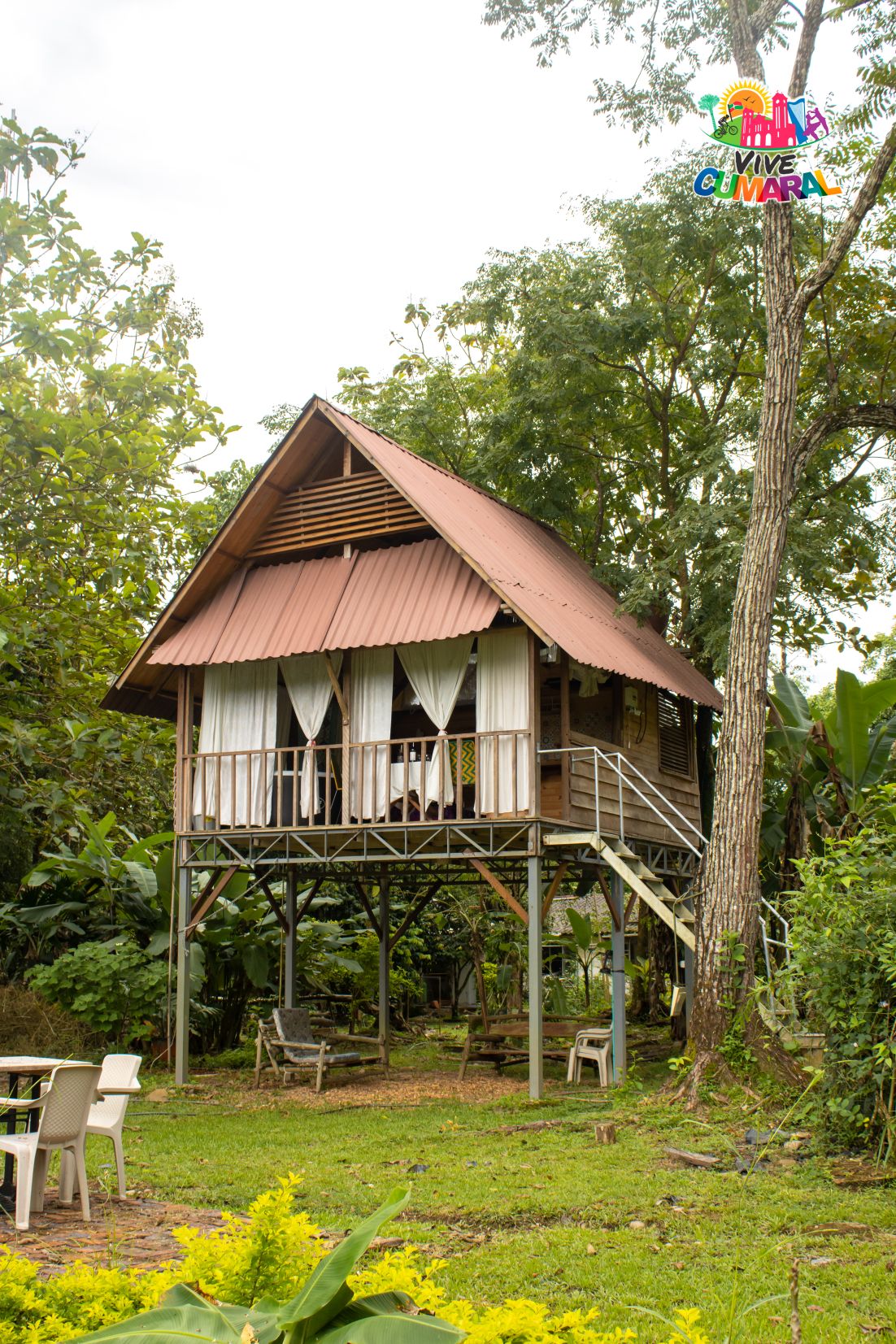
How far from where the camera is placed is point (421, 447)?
72.2 ft

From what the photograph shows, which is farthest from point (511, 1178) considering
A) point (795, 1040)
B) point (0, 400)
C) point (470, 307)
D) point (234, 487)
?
point (234, 487)

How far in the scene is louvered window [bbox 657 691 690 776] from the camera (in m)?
17.6

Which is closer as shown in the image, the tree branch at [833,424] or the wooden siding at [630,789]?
the tree branch at [833,424]

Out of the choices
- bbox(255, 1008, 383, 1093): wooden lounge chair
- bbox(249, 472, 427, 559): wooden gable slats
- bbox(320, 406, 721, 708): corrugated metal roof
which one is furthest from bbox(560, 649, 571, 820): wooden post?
bbox(255, 1008, 383, 1093): wooden lounge chair

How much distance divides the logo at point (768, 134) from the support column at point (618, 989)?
8.17 meters

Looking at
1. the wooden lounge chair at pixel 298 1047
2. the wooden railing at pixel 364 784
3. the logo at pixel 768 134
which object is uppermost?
the logo at pixel 768 134

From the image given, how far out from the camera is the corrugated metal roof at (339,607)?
13727mm

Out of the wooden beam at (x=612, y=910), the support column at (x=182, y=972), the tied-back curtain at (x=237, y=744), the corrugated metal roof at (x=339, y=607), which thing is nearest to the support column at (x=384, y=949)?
the tied-back curtain at (x=237, y=744)

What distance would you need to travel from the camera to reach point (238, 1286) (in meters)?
2.85

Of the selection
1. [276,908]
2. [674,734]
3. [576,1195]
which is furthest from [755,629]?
[276,908]

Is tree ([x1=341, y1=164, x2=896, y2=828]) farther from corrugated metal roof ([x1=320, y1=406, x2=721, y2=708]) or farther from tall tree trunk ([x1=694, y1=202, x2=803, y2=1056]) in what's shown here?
tall tree trunk ([x1=694, y1=202, x2=803, y2=1056])

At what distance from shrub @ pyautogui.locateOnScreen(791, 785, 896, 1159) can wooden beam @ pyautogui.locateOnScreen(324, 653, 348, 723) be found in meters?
6.93

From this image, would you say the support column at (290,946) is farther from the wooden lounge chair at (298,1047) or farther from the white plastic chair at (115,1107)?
the white plastic chair at (115,1107)

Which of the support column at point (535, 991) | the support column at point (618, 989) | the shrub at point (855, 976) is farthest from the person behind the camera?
the support column at point (618, 989)
